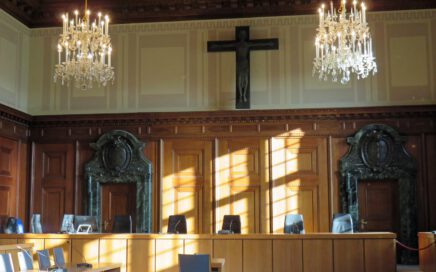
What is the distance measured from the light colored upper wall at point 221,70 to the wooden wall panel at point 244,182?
34.0 inches

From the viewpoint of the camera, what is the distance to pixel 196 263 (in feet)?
21.6

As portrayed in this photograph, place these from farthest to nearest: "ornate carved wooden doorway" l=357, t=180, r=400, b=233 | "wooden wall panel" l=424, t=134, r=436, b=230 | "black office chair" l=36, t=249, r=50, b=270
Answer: "ornate carved wooden doorway" l=357, t=180, r=400, b=233, "wooden wall panel" l=424, t=134, r=436, b=230, "black office chair" l=36, t=249, r=50, b=270

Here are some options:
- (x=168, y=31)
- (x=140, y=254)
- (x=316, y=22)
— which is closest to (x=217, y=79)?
(x=168, y=31)

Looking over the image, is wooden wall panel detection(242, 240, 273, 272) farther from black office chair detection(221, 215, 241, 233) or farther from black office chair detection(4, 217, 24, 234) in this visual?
black office chair detection(4, 217, 24, 234)

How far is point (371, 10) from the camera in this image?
12.0 m

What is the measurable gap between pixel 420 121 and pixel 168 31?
18.2 feet

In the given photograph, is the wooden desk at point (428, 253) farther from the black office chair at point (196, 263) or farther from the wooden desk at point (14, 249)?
the wooden desk at point (14, 249)

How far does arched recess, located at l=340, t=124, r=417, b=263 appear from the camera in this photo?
11.3 metres

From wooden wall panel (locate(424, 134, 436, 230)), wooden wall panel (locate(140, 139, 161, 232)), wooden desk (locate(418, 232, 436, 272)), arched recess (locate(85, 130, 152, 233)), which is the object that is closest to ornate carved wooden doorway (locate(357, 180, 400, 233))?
wooden wall panel (locate(424, 134, 436, 230))

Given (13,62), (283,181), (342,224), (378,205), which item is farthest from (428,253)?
(13,62)

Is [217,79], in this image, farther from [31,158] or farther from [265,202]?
[31,158]

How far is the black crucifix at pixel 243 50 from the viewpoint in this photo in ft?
39.0

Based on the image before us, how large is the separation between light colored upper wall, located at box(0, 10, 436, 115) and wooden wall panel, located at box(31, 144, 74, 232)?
2.91ft

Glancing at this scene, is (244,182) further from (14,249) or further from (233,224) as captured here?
(14,249)
